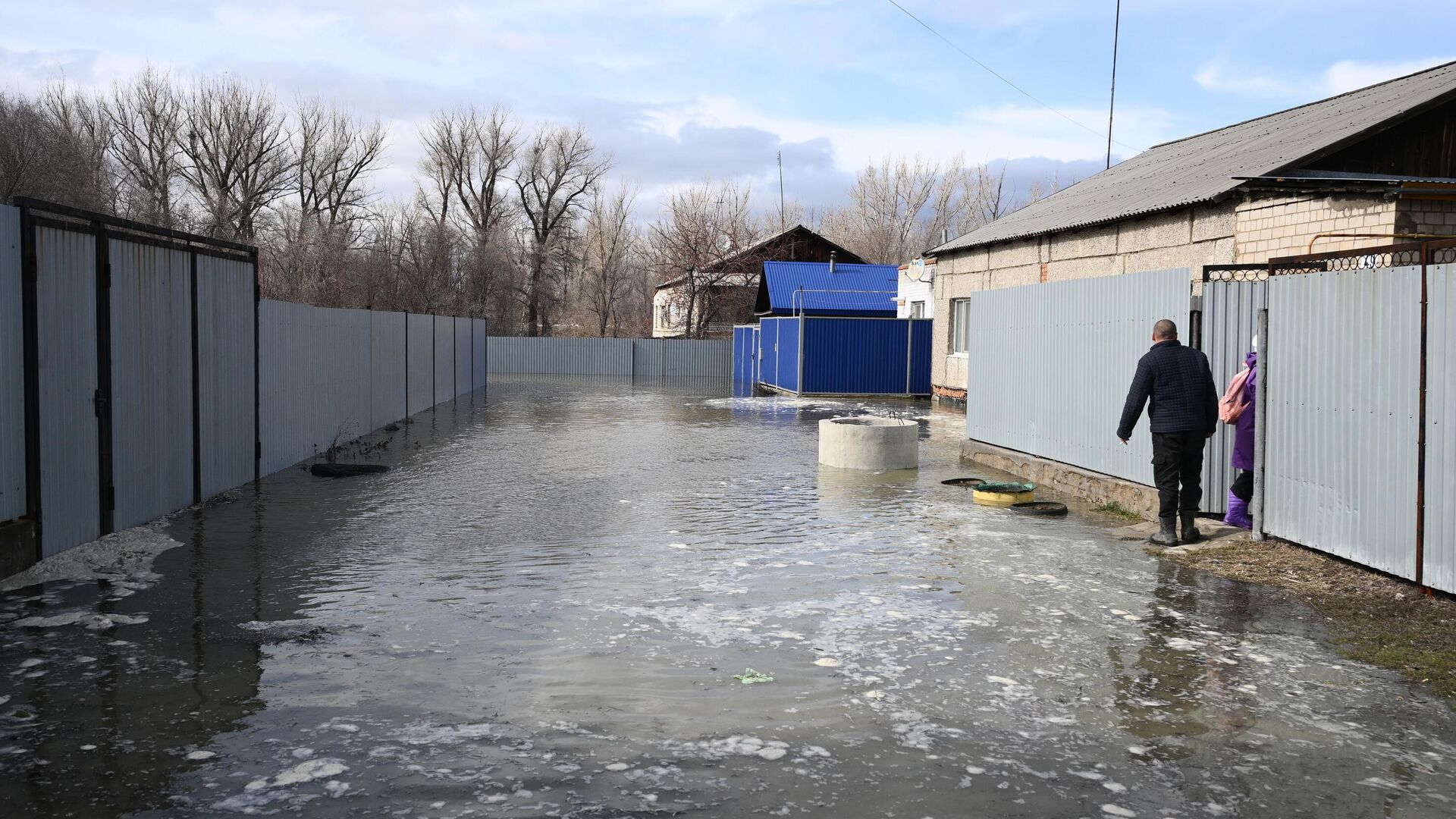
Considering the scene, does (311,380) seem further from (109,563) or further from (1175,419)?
(1175,419)

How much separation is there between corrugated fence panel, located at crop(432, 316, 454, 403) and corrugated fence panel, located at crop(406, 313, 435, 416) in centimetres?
61

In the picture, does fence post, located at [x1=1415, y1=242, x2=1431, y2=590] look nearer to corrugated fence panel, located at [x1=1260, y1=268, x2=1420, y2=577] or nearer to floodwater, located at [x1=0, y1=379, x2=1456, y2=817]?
corrugated fence panel, located at [x1=1260, y1=268, x2=1420, y2=577]

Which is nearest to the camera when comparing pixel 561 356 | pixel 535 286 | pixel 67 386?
pixel 67 386

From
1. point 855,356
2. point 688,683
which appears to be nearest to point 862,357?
point 855,356

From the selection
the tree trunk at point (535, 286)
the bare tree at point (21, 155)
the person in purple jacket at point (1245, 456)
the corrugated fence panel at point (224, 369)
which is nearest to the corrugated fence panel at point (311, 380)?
the corrugated fence panel at point (224, 369)

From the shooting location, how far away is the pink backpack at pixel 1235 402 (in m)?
9.45

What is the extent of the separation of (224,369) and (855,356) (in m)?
21.2

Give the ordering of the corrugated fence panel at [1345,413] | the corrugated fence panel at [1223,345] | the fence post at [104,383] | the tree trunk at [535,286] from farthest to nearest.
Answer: the tree trunk at [535,286] → the corrugated fence panel at [1223,345] → the fence post at [104,383] → the corrugated fence panel at [1345,413]

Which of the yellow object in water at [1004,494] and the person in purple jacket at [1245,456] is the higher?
the person in purple jacket at [1245,456]

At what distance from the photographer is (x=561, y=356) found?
49.9 metres

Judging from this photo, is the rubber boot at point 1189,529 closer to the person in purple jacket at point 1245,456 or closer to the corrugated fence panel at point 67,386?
the person in purple jacket at point 1245,456

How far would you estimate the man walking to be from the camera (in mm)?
9289

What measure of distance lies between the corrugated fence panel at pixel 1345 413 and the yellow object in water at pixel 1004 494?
274 centimetres

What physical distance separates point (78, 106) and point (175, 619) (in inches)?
1939
